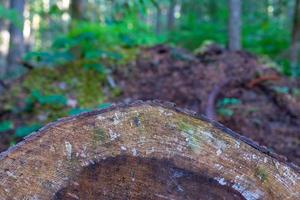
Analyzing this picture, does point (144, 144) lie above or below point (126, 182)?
above

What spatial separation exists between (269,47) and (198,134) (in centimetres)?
775

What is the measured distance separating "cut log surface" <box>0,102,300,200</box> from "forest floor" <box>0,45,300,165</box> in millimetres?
2452

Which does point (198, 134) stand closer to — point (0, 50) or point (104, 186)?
point (104, 186)

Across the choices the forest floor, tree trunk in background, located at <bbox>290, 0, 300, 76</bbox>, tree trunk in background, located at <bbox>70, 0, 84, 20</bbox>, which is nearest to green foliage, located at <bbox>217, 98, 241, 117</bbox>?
the forest floor

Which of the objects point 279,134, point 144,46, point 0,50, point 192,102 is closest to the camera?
point 279,134

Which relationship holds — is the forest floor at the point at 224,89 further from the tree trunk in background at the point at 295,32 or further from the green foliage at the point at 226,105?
the tree trunk in background at the point at 295,32

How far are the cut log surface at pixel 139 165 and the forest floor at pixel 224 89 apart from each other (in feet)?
8.05

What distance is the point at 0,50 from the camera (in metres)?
22.2

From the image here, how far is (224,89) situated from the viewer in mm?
5461

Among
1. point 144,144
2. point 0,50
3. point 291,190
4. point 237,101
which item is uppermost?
point 144,144

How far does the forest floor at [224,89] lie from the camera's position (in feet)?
15.8

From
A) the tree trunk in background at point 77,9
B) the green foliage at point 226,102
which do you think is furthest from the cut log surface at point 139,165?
the tree trunk in background at point 77,9

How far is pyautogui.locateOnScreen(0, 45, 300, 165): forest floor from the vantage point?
482 centimetres

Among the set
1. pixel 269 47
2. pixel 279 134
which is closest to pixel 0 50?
pixel 269 47
